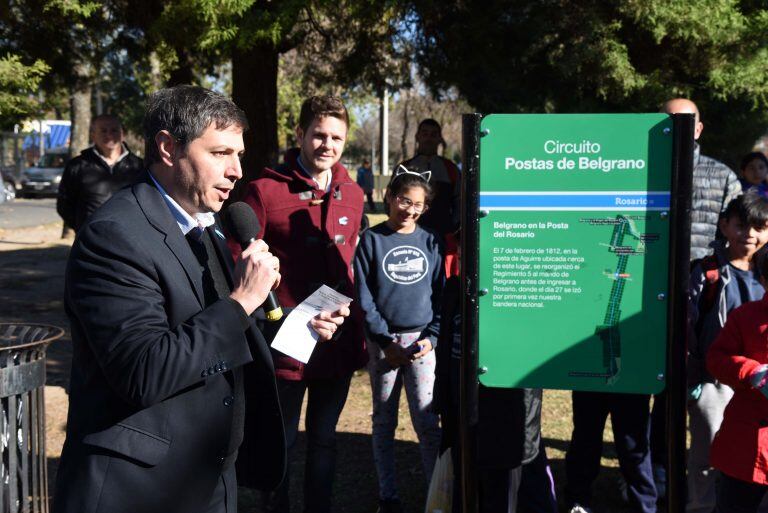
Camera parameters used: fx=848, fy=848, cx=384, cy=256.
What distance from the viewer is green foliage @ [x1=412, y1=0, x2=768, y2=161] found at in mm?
6598

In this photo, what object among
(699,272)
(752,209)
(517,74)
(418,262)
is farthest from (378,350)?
(517,74)

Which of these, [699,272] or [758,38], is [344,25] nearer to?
[758,38]

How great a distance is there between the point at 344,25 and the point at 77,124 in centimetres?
1619

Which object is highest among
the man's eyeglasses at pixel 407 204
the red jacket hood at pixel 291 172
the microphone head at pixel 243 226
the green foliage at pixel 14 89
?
the green foliage at pixel 14 89

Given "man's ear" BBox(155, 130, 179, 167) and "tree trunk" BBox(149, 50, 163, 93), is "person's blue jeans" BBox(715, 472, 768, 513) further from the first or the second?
"tree trunk" BBox(149, 50, 163, 93)

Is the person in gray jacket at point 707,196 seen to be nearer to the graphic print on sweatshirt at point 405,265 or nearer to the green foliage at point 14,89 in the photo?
the graphic print on sweatshirt at point 405,265

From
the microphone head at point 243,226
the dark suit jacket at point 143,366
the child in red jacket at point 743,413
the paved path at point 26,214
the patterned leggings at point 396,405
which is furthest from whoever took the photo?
the paved path at point 26,214

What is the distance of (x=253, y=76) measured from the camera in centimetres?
809

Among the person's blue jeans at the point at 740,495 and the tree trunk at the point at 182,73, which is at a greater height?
the tree trunk at the point at 182,73

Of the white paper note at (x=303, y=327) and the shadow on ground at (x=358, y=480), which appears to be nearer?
the white paper note at (x=303, y=327)

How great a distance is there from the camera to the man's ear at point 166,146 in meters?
2.29

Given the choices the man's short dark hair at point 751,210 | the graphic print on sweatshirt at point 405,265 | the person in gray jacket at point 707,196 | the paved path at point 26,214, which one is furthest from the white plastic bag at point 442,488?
the paved path at point 26,214

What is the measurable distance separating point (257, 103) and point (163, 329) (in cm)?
630

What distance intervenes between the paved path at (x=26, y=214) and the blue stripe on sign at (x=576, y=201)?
21682mm
